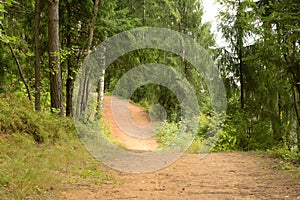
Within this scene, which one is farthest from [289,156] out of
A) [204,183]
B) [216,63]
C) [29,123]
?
[29,123]

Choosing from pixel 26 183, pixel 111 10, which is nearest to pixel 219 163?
pixel 26 183

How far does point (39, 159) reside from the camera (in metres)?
6.68

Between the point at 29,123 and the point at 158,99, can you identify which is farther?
the point at 158,99

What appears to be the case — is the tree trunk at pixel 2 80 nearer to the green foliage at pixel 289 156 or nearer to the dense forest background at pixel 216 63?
the dense forest background at pixel 216 63

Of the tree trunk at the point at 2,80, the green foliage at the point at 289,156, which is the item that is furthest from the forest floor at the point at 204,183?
the tree trunk at the point at 2,80

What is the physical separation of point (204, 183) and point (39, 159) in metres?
3.33

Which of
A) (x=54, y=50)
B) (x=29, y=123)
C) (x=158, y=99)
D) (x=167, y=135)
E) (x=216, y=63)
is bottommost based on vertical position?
(x=167, y=135)

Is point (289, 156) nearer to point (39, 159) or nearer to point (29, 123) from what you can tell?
point (39, 159)

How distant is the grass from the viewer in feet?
16.2

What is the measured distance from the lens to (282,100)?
1304 centimetres

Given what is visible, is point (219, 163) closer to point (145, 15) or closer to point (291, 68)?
point (291, 68)

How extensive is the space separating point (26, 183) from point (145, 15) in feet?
59.1

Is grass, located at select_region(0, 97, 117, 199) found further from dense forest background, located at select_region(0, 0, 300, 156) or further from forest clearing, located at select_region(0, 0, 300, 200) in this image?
dense forest background, located at select_region(0, 0, 300, 156)

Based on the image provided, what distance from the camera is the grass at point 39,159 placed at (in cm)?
495
